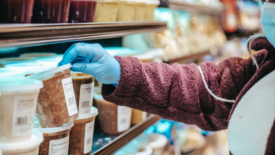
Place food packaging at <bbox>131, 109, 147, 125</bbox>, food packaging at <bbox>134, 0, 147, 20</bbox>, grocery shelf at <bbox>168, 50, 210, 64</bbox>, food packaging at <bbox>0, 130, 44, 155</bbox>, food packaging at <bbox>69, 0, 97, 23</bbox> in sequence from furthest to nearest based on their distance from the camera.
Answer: grocery shelf at <bbox>168, 50, 210, 64</bbox> < food packaging at <bbox>131, 109, 147, 125</bbox> < food packaging at <bbox>134, 0, 147, 20</bbox> < food packaging at <bbox>69, 0, 97, 23</bbox> < food packaging at <bbox>0, 130, 44, 155</bbox>

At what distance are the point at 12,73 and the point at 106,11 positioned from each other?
54cm

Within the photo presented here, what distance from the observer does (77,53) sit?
1062 mm

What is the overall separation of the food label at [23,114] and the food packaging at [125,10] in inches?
29.6

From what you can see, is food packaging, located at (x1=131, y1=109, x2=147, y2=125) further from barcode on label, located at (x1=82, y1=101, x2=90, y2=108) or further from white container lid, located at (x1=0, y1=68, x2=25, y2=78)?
white container lid, located at (x1=0, y1=68, x2=25, y2=78)

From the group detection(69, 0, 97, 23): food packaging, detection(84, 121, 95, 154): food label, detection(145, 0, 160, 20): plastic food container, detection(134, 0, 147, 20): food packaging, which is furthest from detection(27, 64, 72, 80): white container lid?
detection(145, 0, 160, 20): plastic food container

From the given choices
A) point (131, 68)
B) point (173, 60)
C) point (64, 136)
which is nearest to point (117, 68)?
point (131, 68)

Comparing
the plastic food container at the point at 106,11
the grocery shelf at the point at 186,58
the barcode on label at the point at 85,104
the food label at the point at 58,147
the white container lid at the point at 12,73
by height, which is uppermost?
the plastic food container at the point at 106,11

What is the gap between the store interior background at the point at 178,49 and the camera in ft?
5.87

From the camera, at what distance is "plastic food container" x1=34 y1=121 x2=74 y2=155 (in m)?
1.05

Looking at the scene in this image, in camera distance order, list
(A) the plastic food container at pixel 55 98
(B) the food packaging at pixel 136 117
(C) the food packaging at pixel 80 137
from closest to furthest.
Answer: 1. (A) the plastic food container at pixel 55 98
2. (C) the food packaging at pixel 80 137
3. (B) the food packaging at pixel 136 117

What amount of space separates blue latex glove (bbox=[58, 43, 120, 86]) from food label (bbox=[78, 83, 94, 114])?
0.25ft

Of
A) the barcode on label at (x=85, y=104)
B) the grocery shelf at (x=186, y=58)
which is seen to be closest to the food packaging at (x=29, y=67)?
the barcode on label at (x=85, y=104)

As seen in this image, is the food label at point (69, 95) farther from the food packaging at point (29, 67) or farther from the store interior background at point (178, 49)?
the store interior background at point (178, 49)

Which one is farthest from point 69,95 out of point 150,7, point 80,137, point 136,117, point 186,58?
point 186,58
